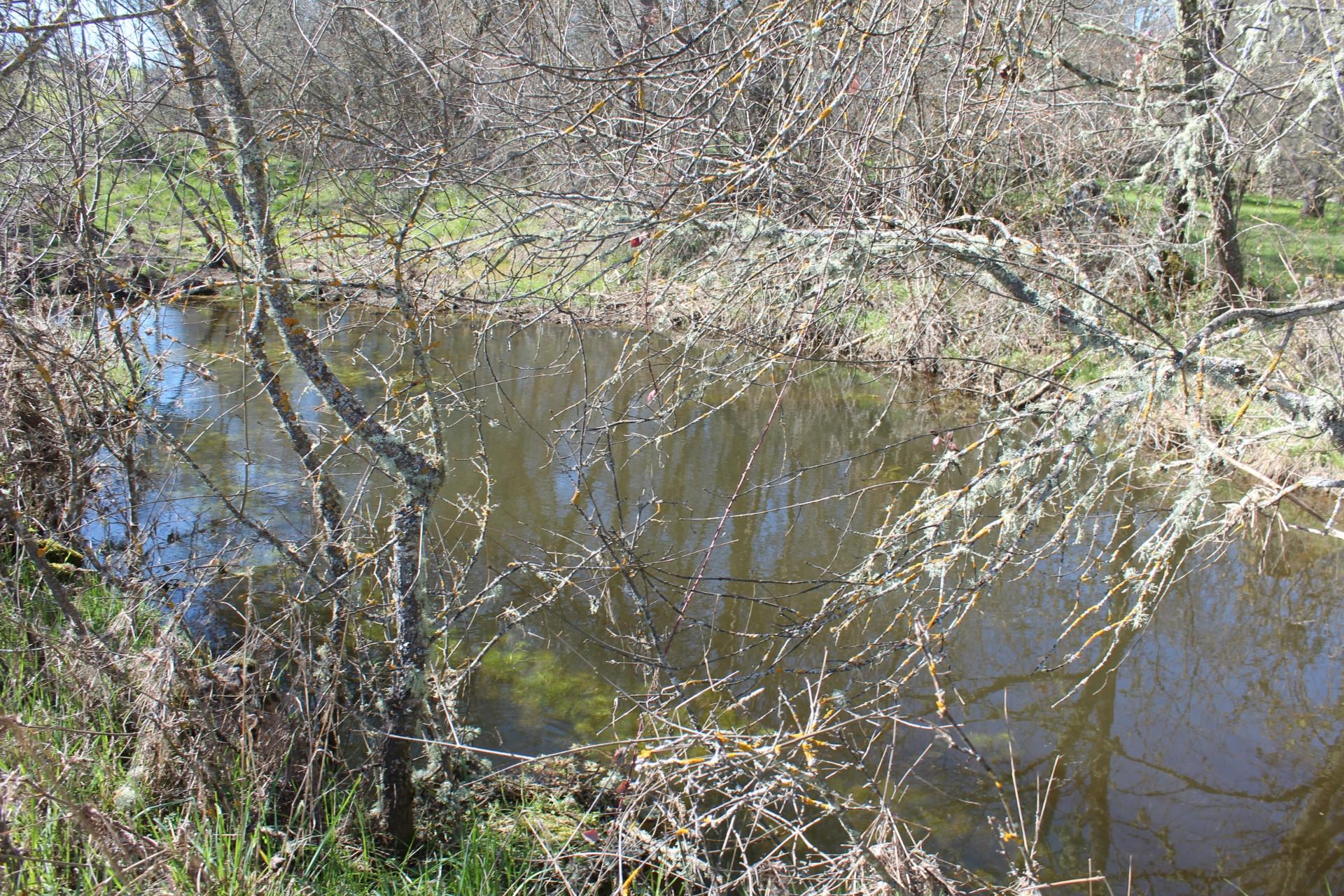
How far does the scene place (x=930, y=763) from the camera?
4.83 meters

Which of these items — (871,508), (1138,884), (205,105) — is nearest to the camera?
(205,105)

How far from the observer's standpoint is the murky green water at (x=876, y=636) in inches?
169

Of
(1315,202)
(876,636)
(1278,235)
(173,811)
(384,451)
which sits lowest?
(876,636)

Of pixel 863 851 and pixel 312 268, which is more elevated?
pixel 312 268

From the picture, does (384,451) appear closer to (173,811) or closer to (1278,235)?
(173,811)

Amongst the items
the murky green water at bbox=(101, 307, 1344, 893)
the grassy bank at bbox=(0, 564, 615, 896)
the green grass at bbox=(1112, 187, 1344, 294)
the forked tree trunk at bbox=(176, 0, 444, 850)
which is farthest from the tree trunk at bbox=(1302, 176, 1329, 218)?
the grassy bank at bbox=(0, 564, 615, 896)

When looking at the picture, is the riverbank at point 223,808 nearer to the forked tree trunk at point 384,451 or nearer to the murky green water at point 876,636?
the forked tree trunk at point 384,451

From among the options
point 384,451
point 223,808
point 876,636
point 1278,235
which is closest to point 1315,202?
point 1278,235

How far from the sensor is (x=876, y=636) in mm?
5859

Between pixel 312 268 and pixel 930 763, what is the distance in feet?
12.6

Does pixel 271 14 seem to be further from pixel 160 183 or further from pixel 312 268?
pixel 312 268

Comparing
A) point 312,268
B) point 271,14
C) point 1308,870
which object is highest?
point 271,14

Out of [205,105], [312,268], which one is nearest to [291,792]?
[312,268]

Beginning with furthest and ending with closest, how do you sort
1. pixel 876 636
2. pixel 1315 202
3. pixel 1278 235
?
pixel 1315 202, pixel 1278 235, pixel 876 636
